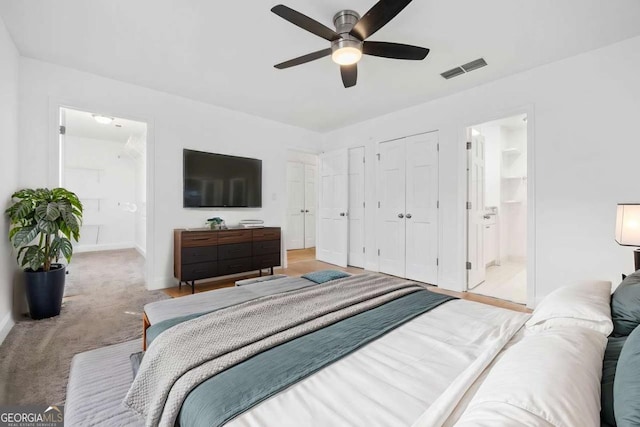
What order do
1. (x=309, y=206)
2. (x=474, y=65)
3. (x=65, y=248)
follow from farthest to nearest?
(x=309, y=206), (x=474, y=65), (x=65, y=248)

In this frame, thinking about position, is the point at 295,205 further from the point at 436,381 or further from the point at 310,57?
the point at 436,381

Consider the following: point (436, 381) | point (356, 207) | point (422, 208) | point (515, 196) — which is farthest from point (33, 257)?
point (515, 196)

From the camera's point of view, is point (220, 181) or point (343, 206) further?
point (343, 206)

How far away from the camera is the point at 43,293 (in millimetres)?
2686

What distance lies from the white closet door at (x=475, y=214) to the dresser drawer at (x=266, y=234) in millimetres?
2749

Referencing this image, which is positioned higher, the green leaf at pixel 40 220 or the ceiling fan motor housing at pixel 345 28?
the ceiling fan motor housing at pixel 345 28

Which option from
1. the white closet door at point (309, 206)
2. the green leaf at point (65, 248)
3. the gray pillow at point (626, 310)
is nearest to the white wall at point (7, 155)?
the green leaf at point (65, 248)

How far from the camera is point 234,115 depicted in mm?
4406

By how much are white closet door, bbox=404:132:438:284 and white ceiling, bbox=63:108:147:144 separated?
4.43m

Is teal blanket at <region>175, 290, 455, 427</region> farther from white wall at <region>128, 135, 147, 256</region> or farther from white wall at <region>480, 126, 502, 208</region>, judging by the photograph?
white wall at <region>128, 135, 147, 256</region>

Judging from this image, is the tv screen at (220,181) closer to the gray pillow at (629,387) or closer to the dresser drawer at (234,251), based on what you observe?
the dresser drawer at (234,251)

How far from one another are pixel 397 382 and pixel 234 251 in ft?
11.0

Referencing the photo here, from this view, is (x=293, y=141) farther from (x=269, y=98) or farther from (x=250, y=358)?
(x=250, y=358)

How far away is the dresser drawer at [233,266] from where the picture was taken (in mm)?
3829
